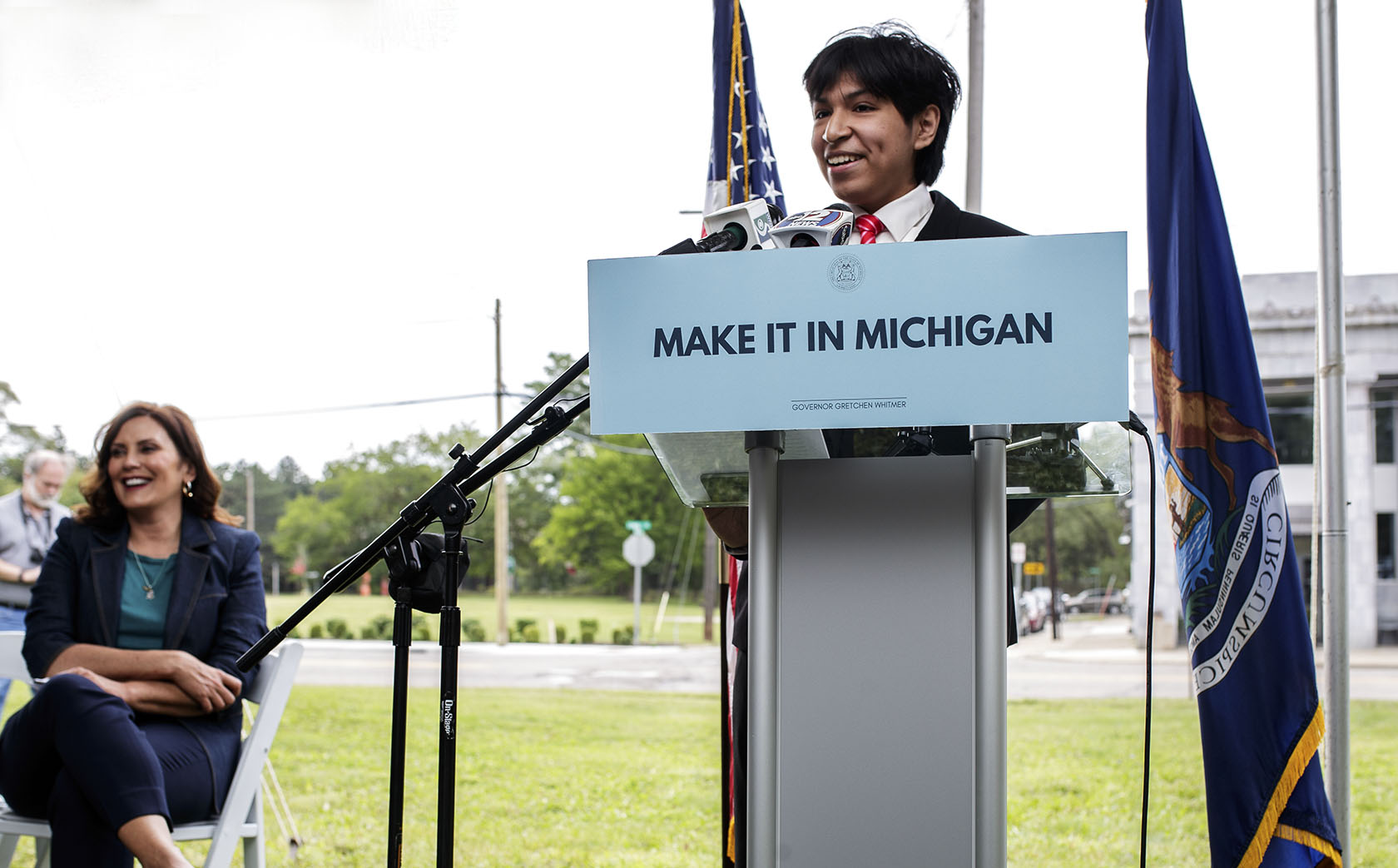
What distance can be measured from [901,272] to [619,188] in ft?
27.6

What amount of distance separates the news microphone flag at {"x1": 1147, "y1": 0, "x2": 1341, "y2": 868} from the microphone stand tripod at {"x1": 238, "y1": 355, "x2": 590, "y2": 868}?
993 millimetres

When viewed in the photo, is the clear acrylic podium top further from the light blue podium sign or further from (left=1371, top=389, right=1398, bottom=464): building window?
(left=1371, top=389, right=1398, bottom=464): building window

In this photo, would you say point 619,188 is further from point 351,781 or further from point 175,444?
point 175,444

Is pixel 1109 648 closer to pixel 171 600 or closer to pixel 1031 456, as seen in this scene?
pixel 171 600

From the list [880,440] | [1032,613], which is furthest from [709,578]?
[880,440]

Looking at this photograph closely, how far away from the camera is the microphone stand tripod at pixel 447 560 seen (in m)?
1.24

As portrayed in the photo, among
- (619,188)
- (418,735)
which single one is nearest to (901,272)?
(418,735)

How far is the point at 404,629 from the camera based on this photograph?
1.33 m

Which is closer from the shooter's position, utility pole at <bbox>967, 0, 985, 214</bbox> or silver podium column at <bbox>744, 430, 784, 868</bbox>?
silver podium column at <bbox>744, 430, 784, 868</bbox>

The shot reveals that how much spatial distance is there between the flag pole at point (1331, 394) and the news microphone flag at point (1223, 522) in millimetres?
705

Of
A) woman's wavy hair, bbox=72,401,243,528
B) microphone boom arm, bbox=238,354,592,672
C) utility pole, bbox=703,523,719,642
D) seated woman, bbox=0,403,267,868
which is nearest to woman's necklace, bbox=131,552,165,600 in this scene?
seated woman, bbox=0,403,267,868

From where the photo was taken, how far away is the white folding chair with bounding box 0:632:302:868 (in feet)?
6.44

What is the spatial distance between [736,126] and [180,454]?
1568 millimetres

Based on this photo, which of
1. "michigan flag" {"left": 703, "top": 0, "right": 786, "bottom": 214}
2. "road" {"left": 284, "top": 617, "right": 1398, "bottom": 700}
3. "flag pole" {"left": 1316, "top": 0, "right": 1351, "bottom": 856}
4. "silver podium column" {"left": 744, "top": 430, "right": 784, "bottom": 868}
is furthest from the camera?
"road" {"left": 284, "top": 617, "right": 1398, "bottom": 700}
